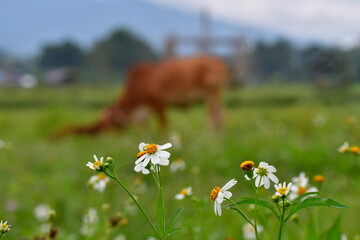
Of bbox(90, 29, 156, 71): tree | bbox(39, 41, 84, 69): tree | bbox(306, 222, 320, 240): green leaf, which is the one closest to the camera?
bbox(306, 222, 320, 240): green leaf

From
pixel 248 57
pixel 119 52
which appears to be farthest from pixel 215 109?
pixel 119 52

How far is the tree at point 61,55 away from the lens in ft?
74.3

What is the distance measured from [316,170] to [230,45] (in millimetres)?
13630

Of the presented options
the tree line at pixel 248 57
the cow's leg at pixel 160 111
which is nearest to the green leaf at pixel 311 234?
the cow's leg at pixel 160 111

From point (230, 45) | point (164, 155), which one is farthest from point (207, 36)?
point (164, 155)

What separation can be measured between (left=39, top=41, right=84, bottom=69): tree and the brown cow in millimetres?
14549

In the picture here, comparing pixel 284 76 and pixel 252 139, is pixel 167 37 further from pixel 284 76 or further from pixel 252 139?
pixel 252 139

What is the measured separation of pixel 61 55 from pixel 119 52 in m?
3.33

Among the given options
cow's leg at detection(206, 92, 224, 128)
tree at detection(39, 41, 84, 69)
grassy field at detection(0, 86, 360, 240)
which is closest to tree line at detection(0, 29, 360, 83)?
tree at detection(39, 41, 84, 69)

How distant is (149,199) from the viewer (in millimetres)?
3531

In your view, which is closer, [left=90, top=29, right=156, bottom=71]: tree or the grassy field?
the grassy field

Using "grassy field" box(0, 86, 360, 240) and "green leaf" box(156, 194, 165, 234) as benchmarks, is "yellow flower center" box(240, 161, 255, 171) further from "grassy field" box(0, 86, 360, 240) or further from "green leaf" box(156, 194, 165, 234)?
"grassy field" box(0, 86, 360, 240)

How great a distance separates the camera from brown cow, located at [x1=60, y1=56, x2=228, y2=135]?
7.47m

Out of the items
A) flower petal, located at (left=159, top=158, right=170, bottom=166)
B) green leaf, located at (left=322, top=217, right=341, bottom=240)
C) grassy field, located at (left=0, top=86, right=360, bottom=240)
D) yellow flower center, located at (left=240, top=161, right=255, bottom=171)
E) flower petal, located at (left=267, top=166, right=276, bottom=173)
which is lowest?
flower petal, located at (left=267, top=166, right=276, bottom=173)
